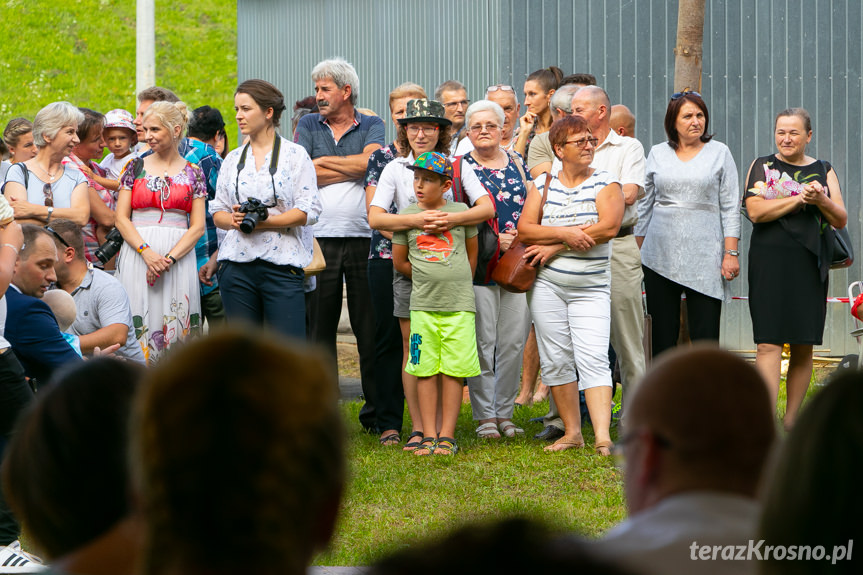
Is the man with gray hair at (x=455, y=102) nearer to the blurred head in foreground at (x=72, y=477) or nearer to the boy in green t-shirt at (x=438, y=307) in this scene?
the boy in green t-shirt at (x=438, y=307)

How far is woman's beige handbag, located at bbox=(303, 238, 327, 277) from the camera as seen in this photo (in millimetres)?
6938

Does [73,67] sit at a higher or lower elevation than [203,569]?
higher

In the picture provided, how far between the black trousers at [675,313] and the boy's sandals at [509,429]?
1062mm

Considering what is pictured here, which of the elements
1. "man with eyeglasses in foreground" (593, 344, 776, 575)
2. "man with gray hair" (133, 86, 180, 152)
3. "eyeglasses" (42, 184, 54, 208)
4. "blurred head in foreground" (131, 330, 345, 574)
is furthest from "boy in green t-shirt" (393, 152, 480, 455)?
"blurred head in foreground" (131, 330, 345, 574)

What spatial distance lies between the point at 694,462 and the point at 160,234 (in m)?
5.46

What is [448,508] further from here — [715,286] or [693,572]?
[693,572]

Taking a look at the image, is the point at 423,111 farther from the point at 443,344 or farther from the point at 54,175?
the point at 54,175

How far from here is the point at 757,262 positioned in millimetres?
7238

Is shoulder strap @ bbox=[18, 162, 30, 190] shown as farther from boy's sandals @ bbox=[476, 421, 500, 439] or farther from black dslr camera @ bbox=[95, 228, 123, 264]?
boy's sandals @ bbox=[476, 421, 500, 439]

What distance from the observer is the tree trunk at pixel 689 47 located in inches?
Result: 370

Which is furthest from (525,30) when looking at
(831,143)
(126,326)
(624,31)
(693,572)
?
(693,572)

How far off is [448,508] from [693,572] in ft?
11.9

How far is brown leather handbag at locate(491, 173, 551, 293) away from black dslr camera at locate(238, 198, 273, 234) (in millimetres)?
1470

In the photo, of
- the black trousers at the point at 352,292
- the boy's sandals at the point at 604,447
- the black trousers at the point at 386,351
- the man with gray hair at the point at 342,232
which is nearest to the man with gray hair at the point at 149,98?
the man with gray hair at the point at 342,232
